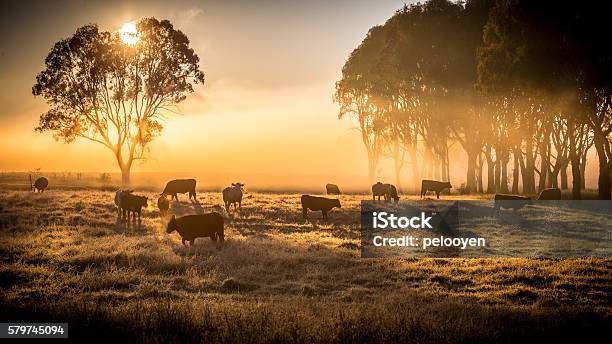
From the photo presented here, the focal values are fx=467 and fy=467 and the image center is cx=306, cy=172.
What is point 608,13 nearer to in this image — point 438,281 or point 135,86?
point 438,281

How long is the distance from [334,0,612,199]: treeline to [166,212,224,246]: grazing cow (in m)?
24.9

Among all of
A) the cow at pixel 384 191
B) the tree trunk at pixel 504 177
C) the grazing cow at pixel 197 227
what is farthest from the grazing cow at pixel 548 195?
the grazing cow at pixel 197 227

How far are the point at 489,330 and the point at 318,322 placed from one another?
3066 mm

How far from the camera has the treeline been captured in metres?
30.9

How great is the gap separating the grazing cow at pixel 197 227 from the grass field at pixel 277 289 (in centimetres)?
68

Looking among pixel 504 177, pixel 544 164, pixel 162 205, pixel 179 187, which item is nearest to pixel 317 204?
pixel 162 205

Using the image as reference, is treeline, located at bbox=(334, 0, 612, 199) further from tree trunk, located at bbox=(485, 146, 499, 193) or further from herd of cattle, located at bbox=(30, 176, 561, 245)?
herd of cattle, located at bbox=(30, 176, 561, 245)

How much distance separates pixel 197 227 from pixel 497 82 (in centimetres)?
2638

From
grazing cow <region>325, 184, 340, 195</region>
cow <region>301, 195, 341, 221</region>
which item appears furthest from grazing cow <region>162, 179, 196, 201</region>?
grazing cow <region>325, 184, 340, 195</region>

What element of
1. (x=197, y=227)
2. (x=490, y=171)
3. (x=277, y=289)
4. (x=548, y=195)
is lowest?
(x=277, y=289)

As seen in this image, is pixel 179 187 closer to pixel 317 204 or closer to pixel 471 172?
pixel 317 204

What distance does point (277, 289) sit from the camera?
42.7ft

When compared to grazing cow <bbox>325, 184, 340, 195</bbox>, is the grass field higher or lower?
lower

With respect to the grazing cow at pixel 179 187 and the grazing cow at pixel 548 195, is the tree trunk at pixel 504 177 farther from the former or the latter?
the grazing cow at pixel 179 187
